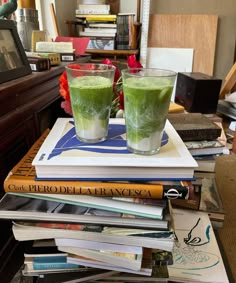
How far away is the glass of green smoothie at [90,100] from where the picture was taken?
47 cm

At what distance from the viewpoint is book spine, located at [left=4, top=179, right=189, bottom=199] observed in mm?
414

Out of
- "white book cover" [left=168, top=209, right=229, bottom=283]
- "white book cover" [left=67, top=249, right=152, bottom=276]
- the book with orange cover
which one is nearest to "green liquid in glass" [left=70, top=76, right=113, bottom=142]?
the book with orange cover

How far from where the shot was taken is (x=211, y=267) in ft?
1.94

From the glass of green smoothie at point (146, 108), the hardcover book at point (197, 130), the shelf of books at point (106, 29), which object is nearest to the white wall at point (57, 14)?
the shelf of books at point (106, 29)

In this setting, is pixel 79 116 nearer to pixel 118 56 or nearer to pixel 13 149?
pixel 13 149

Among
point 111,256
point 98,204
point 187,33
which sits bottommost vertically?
point 111,256

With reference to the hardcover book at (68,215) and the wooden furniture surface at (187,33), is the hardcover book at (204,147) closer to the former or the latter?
the hardcover book at (68,215)

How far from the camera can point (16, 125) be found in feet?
1.87

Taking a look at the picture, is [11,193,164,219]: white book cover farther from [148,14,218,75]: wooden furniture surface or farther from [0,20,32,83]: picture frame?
[148,14,218,75]: wooden furniture surface

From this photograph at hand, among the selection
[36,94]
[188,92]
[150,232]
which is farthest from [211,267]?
[188,92]

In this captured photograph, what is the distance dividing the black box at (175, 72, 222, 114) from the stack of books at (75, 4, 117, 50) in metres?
0.56

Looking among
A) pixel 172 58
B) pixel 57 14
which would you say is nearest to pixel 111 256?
pixel 57 14

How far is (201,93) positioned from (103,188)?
130 cm

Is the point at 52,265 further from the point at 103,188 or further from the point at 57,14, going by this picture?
the point at 57,14
